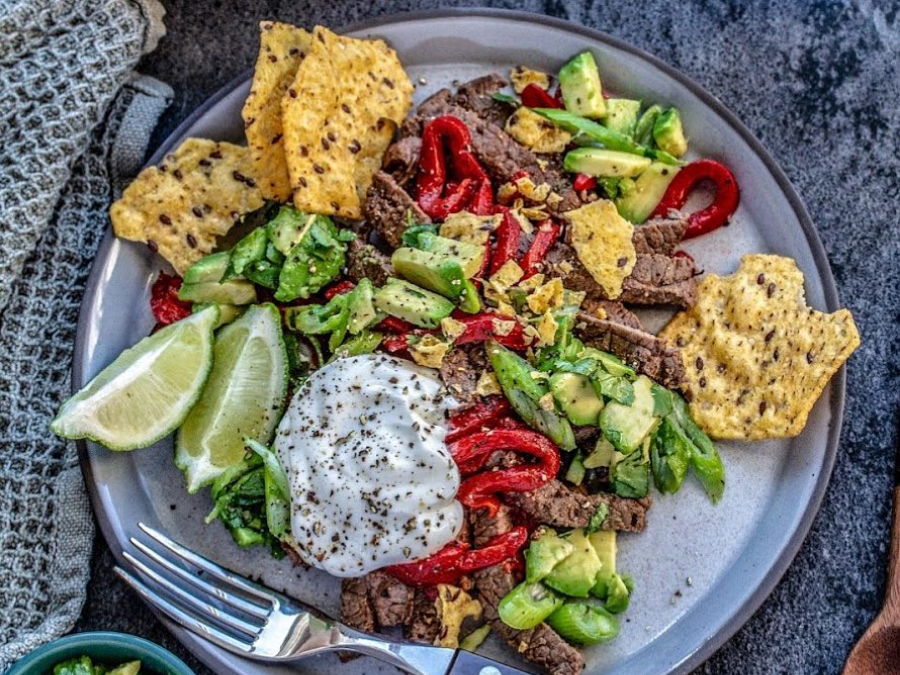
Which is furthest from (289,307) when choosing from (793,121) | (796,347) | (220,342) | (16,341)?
(793,121)

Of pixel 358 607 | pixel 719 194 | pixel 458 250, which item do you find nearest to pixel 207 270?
pixel 458 250

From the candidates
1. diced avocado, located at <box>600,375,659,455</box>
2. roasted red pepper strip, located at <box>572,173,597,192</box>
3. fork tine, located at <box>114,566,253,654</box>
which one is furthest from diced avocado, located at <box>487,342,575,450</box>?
fork tine, located at <box>114,566,253,654</box>

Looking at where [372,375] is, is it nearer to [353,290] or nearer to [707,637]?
[353,290]

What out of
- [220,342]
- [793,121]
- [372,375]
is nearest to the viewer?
[372,375]

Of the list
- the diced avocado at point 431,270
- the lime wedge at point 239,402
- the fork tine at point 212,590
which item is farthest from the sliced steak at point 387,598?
the diced avocado at point 431,270

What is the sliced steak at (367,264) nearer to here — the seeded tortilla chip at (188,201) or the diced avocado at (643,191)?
the seeded tortilla chip at (188,201)

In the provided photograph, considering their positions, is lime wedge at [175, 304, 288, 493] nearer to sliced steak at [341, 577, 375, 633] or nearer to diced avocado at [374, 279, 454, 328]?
diced avocado at [374, 279, 454, 328]
